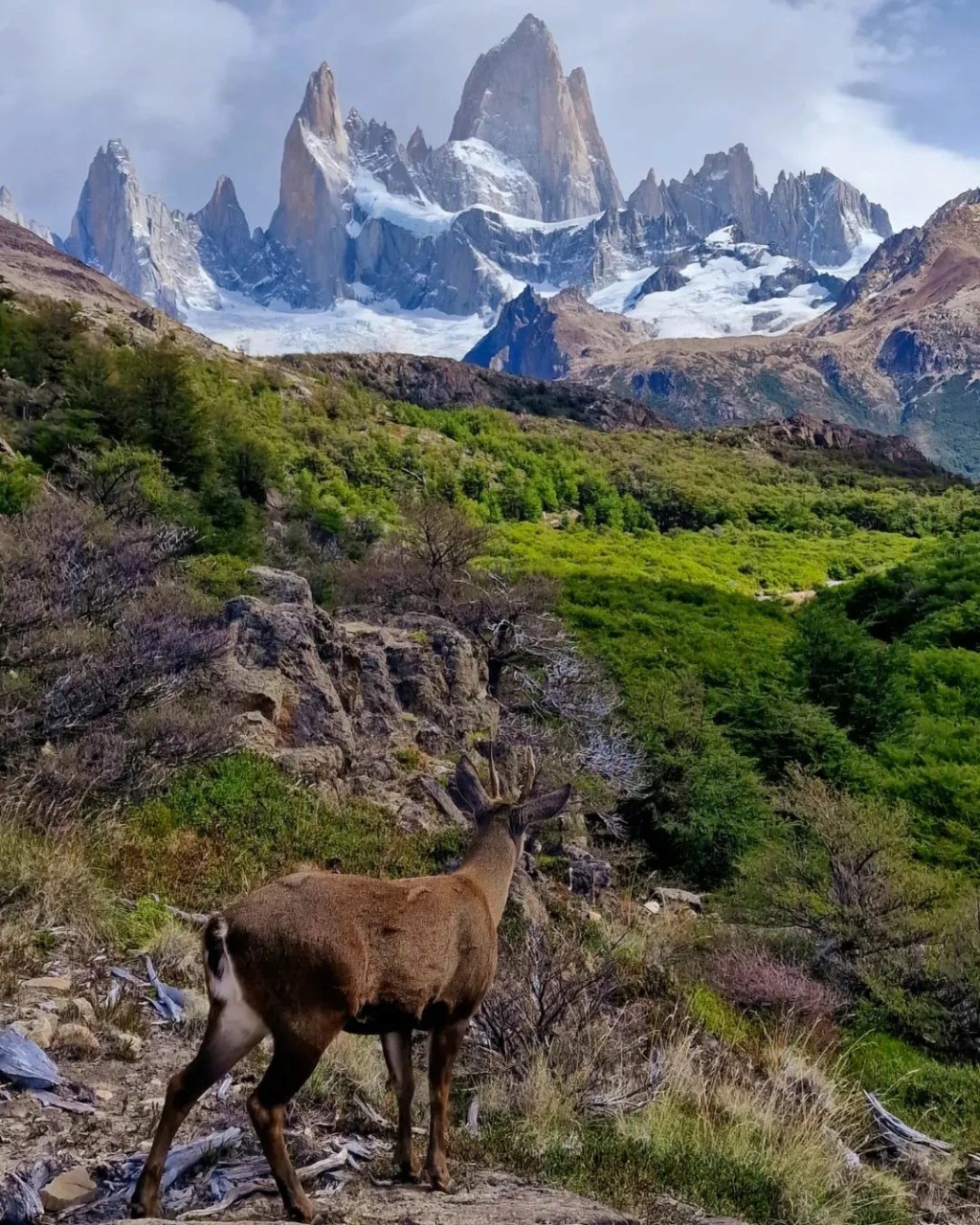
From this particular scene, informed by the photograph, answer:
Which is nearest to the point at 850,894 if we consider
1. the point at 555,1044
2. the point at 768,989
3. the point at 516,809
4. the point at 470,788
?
the point at 768,989

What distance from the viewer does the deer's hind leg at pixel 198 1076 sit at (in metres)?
3.33

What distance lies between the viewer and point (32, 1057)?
4348 millimetres

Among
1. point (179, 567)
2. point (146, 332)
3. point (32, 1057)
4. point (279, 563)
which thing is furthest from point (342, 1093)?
Result: point (146, 332)

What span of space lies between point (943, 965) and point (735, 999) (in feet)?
9.25

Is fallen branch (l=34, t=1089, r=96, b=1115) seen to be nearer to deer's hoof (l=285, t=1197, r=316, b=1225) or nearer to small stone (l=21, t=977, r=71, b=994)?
small stone (l=21, t=977, r=71, b=994)

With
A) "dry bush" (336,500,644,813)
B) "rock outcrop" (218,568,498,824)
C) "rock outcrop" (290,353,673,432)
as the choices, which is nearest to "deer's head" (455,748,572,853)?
"rock outcrop" (218,568,498,824)

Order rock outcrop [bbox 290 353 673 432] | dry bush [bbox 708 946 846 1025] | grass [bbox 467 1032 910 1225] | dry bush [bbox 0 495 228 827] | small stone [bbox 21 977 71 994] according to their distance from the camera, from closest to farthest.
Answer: grass [bbox 467 1032 910 1225]
small stone [bbox 21 977 71 994]
dry bush [bbox 0 495 228 827]
dry bush [bbox 708 946 846 1025]
rock outcrop [bbox 290 353 673 432]

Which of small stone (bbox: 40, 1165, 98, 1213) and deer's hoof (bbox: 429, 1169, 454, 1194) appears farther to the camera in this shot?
deer's hoof (bbox: 429, 1169, 454, 1194)

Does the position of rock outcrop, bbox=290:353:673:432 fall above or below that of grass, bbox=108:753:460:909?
above

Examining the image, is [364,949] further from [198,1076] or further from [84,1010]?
[84,1010]

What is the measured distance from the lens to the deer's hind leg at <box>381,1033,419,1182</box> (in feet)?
12.6

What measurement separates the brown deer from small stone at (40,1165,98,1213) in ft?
1.03

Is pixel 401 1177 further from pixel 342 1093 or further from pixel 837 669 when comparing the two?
pixel 837 669

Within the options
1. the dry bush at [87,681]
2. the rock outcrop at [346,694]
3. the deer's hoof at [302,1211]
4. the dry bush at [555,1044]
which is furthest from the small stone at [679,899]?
the deer's hoof at [302,1211]
